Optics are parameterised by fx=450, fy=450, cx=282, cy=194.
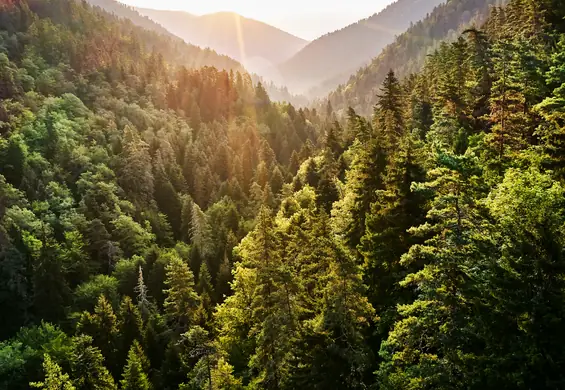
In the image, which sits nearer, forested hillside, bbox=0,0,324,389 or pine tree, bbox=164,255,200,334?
pine tree, bbox=164,255,200,334

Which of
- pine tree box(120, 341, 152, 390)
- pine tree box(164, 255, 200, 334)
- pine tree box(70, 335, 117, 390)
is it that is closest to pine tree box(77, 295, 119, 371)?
pine tree box(164, 255, 200, 334)

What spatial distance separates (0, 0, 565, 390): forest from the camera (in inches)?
771

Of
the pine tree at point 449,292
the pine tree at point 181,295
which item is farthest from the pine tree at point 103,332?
the pine tree at point 449,292

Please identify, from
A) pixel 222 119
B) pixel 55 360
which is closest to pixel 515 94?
pixel 55 360

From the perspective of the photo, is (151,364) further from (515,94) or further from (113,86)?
(113,86)

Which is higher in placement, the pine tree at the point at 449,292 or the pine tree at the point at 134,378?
the pine tree at the point at 449,292

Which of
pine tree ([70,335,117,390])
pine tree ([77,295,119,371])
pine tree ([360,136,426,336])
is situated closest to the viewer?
pine tree ([360,136,426,336])

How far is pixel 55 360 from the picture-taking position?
58.8m

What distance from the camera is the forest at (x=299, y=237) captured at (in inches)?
771

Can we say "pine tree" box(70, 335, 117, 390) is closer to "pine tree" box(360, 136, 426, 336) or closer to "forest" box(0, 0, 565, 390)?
"forest" box(0, 0, 565, 390)

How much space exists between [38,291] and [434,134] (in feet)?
214

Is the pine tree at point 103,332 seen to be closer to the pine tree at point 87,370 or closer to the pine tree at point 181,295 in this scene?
the pine tree at point 181,295

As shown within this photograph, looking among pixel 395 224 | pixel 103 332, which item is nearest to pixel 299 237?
pixel 395 224

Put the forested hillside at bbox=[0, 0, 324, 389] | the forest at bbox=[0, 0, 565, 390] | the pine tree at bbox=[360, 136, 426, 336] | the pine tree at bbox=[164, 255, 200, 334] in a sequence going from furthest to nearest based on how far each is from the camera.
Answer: the forested hillside at bbox=[0, 0, 324, 389]
the pine tree at bbox=[164, 255, 200, 334]
the pine tree at bbox=[360, 136, 426, 336]
the forest at bbox=[0, 0, 565, 390]
